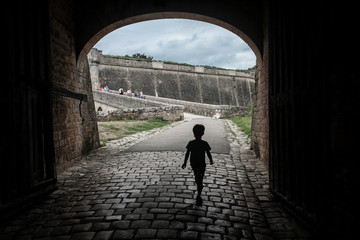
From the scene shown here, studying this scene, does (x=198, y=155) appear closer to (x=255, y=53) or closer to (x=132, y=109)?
(x=255, y=53)

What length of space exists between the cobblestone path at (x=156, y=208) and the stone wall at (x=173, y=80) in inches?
1268

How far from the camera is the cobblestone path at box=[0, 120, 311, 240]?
105 inches

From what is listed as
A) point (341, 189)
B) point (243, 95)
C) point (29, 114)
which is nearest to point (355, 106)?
point (341, 189)

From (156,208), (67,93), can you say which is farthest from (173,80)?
(156,208)

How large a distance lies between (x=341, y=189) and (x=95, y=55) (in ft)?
122

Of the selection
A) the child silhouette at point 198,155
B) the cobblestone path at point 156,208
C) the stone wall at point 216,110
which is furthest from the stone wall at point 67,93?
the stone wall at point 216,110

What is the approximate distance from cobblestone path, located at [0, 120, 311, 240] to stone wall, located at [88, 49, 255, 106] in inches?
1268

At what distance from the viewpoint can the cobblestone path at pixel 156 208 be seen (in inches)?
105

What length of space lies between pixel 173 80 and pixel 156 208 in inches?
1485

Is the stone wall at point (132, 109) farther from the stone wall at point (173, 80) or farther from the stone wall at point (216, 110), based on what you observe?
the stone wall at point (173, 80)

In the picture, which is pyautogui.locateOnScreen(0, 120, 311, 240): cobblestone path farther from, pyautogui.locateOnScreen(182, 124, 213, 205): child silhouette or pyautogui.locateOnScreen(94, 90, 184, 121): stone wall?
pyautogui.locateOnScreen(94, 90, 184, 121): stone wall

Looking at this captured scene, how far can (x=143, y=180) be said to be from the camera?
450cm

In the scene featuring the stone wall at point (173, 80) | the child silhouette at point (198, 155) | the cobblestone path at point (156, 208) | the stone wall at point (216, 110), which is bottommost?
the cobblestone path at point (156, 208)

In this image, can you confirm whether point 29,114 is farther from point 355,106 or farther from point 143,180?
point 355,106
